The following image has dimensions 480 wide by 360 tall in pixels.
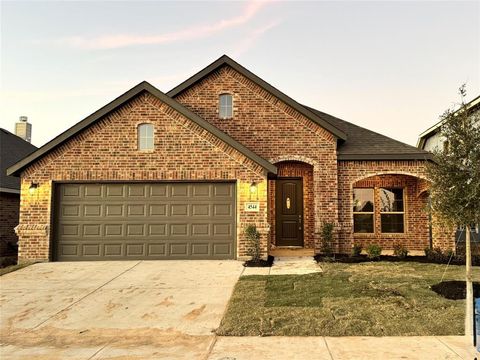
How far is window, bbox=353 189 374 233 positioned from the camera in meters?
14.3

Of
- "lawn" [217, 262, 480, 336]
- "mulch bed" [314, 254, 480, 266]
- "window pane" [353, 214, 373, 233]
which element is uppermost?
"window pane" [353, 214, 373, 233]

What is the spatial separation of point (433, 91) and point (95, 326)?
1920 centimetres

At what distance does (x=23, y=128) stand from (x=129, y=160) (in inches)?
774

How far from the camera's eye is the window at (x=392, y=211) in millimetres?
14258

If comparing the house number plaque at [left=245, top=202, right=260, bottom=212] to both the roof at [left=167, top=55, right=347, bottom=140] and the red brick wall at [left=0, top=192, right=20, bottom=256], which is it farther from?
the red brick wall at [left=0, top=192, right=20, bottom=256]

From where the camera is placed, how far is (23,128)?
27234mm

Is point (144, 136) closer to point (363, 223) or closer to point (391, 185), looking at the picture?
point (363, 223)

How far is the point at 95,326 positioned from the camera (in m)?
6.45

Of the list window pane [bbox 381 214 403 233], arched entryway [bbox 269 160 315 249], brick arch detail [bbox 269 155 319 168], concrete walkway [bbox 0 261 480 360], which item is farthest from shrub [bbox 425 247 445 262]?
concrete walkway [bbox 0 261 480 360]

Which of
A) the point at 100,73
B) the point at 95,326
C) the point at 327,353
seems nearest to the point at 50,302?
the point at 95,326

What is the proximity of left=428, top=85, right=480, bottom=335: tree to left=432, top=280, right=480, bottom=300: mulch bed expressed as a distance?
1.34 m

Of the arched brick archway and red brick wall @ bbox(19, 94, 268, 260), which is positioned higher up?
red brick wall @ bbox(19, 94, 268, 260)

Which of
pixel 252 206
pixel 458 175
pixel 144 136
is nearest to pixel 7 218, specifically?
pixel 144 136

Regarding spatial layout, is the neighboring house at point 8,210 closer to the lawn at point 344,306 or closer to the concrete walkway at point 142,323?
the concrete walkway at point 142,323
